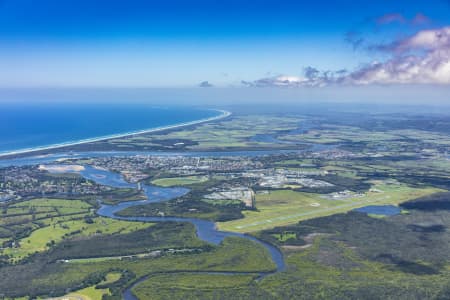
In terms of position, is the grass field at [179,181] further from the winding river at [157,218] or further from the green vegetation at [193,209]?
the green vegetation at [193,209]

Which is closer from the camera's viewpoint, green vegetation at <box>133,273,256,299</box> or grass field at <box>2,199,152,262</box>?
green vegetation at <box>133,273,256,299</box>

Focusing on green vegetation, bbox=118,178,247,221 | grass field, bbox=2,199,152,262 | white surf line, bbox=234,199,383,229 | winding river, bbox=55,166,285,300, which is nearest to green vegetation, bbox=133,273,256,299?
winding river, bbox=55,166,285,300

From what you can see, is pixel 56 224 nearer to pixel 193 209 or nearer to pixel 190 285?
pixel 193 209

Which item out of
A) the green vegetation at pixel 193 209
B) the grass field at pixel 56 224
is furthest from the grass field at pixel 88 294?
the green vegetation at pixel 193 209

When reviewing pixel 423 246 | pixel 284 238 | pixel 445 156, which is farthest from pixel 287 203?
pixel 445 156

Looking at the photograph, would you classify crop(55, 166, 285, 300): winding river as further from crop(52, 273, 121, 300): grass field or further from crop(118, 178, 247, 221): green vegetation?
crop(52, 273, 121, 300): grass field

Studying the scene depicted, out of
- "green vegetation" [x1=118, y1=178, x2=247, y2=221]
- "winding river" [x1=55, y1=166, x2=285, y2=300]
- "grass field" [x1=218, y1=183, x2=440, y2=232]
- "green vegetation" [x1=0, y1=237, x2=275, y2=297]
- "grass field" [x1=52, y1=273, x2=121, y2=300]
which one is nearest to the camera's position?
"grass field" [x1=52, y1=273, x2=121, y2=300]

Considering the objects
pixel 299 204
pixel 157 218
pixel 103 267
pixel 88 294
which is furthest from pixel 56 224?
pixel 299 204
